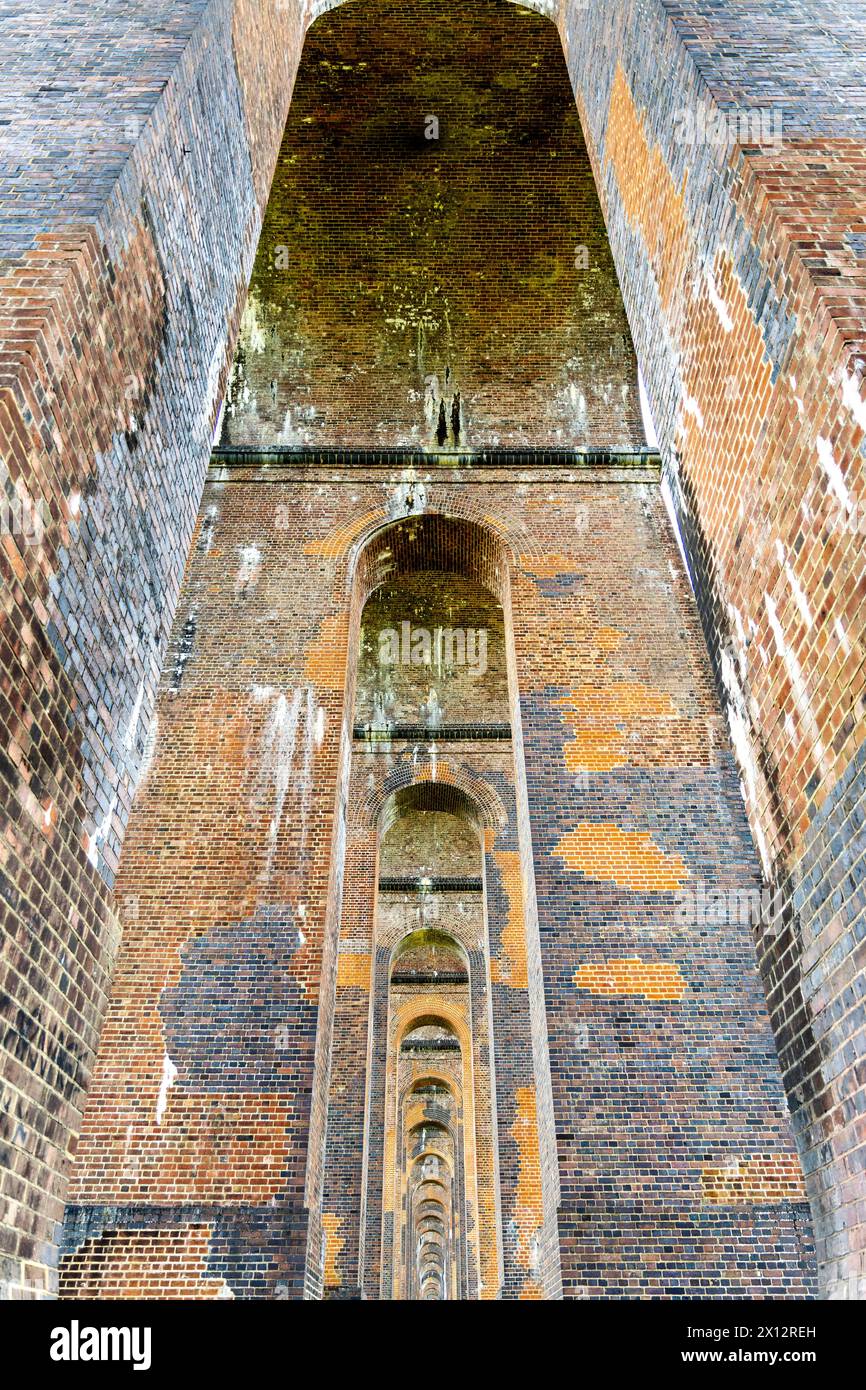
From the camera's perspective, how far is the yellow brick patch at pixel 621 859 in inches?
255

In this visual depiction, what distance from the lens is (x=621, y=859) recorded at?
655 centimetres

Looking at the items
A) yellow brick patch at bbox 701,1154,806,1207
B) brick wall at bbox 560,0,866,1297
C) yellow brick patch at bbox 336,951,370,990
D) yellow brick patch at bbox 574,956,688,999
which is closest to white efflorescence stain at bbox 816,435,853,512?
brick wall at bbox 560,0,866,1297

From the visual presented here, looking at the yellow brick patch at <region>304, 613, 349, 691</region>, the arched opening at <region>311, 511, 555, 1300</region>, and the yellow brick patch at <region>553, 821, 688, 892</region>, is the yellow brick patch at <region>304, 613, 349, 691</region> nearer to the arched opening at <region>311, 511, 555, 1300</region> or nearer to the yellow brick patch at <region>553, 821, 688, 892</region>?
the arched opening at <region>311, 511, 555, 1300</region>

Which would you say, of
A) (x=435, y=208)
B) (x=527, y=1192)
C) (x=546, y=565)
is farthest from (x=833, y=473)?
(x=527, y=1192)

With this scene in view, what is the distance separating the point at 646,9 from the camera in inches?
232

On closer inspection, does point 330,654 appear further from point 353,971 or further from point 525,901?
point 353,971

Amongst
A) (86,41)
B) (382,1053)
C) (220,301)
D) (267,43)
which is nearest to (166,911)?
(220,301)

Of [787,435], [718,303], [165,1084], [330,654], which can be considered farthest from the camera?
[330,654]

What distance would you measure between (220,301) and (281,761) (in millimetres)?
3327

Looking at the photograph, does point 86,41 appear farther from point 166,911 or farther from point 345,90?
point 345,90

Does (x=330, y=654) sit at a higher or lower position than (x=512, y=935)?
higher

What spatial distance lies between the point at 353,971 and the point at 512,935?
2.13 metres

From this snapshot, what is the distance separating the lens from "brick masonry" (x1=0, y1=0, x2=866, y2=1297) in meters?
3.80

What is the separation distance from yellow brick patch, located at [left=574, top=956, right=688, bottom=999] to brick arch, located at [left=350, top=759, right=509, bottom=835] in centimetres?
570
